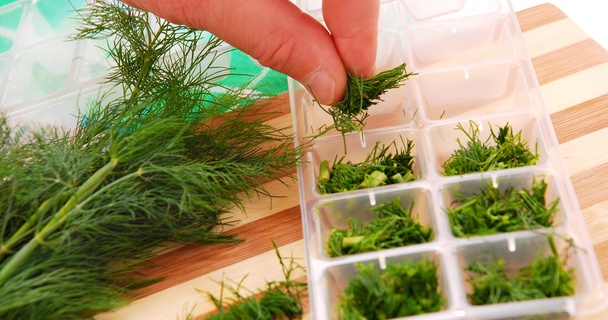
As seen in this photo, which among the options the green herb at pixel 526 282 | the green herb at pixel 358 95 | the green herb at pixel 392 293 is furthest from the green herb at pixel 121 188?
the green herb at pixel 526 282

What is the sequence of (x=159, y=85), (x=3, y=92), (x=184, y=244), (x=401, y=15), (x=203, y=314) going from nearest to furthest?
(x=203, y=314)
(x=184, y=244)
(x=159, y=85)
(x=401, y=15)
(x=3, y=92)

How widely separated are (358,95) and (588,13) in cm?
93

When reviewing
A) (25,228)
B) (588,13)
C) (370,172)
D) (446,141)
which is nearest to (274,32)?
(370,172)

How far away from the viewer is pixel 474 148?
4.29 feet

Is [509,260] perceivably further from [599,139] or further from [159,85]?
[159,85]

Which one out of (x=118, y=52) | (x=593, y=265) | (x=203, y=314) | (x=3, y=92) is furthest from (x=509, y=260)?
(x=3, y=92)

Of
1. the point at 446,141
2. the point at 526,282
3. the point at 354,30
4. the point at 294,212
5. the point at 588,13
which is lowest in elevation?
the point at 526,282

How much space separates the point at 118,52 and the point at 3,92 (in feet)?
1.66

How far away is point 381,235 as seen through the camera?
3.89 ft

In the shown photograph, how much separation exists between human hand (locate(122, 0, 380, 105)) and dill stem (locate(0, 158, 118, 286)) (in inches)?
12.9

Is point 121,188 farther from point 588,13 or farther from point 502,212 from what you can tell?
point 588,13

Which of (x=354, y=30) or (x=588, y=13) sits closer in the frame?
(x=354, y=30)

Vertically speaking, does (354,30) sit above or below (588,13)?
below

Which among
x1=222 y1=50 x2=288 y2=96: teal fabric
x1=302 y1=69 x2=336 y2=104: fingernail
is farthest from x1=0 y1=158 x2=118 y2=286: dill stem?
x1=222 y1=50 x2=288 y2=96: teal fabric
